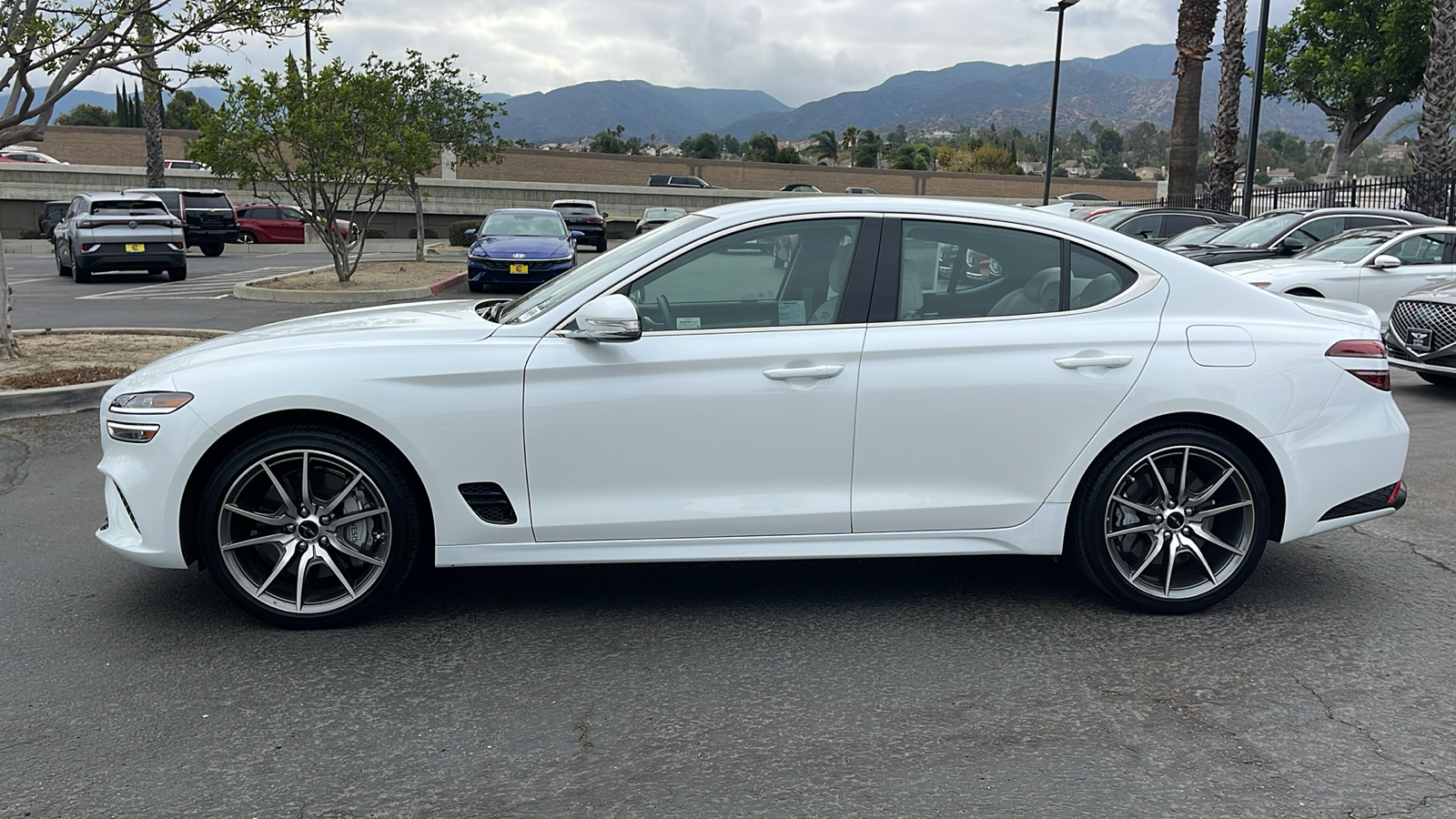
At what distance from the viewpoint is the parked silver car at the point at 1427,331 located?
10.2 meters

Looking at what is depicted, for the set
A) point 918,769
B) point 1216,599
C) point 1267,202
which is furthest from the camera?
point 1267,202

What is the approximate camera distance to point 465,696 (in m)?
3.91

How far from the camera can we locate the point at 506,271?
19453mm

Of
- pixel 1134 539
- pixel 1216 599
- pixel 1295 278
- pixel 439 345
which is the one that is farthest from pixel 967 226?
pixel 1295 278

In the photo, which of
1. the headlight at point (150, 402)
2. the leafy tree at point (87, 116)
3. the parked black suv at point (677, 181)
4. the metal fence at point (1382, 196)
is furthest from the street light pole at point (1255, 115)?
the leafy tree at point (87, 116)

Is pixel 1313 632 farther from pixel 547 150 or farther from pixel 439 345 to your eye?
pixel 547 150

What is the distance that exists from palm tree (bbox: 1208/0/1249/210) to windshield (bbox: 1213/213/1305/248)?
12320 millimetres

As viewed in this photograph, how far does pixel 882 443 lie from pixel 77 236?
67.9 ft

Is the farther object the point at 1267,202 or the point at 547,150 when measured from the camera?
the point at 547,150

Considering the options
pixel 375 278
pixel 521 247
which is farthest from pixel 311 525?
pixel 375 278

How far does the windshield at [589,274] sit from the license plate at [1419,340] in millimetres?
8223

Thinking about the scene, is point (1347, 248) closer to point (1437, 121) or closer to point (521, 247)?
point (1437, 121)

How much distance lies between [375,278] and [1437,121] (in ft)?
67.2

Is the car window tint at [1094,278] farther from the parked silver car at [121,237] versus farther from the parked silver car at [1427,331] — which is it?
the parked silver car at [121,237]
